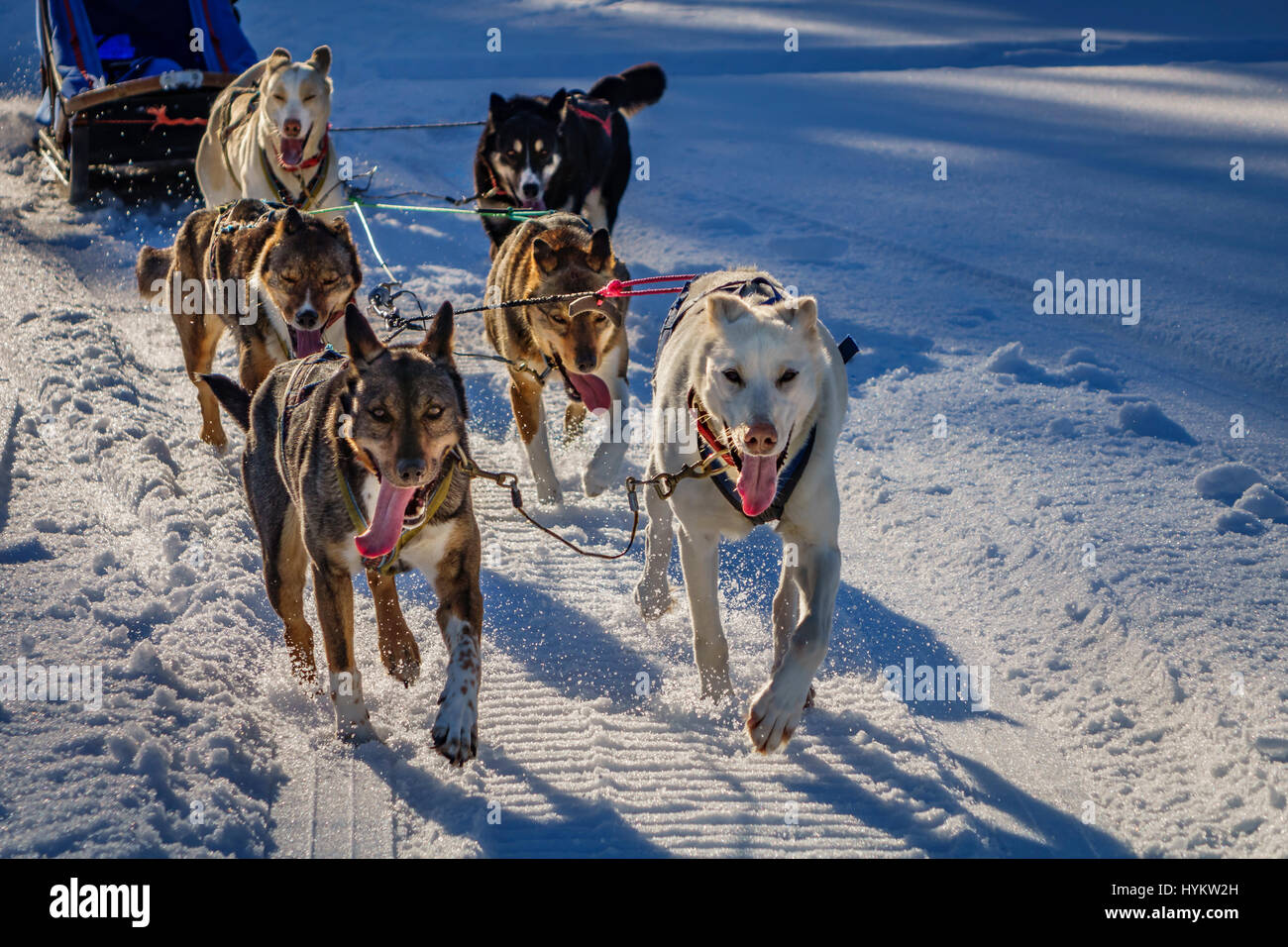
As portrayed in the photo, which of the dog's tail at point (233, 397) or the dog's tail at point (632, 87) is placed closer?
the dog's tail at point (233, 397)

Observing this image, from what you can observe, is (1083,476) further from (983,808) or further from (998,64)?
(998,64)

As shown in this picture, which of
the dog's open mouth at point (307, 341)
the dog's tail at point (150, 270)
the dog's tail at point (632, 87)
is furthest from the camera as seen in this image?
the dog's tail at point (632, 87)

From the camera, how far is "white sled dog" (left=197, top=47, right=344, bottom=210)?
627 centimetres

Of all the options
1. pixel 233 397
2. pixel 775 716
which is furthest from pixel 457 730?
pixel 233 397

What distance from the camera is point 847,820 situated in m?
3.21

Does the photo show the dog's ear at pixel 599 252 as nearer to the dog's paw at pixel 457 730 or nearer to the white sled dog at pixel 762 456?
the white sled dog at pixel 762 456

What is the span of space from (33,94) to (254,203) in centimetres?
872

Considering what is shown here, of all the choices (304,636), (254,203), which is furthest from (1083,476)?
(254,203)

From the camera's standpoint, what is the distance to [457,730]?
3.06m

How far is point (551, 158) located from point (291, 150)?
55.1 inches

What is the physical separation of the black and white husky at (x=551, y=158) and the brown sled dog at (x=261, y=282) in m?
1.64

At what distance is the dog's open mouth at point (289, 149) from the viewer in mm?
6262
